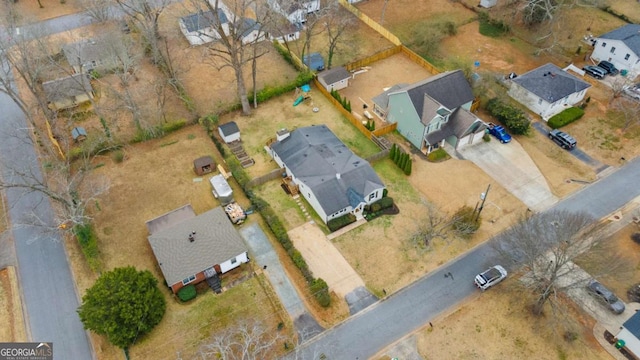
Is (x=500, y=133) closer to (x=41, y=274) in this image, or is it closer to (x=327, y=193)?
(x=327, y=193)

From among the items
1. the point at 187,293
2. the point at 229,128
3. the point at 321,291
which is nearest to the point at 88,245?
the point at 187,293

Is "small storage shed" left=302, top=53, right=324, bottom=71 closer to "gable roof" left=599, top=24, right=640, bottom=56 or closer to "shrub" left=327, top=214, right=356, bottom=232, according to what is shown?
"shrub" left=327, top=214, right=356, bottom=232

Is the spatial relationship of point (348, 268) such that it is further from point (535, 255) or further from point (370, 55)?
point (370, 55)

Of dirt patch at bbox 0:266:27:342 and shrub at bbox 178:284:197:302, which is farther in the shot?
shrub at bbox 178:284:197:302

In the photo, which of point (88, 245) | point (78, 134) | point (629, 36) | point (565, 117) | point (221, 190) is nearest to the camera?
point (88, 245)

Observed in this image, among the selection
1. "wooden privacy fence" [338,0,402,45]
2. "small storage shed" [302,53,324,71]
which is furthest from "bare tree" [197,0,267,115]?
"wooden privacy fence" [338,0,402,45]
